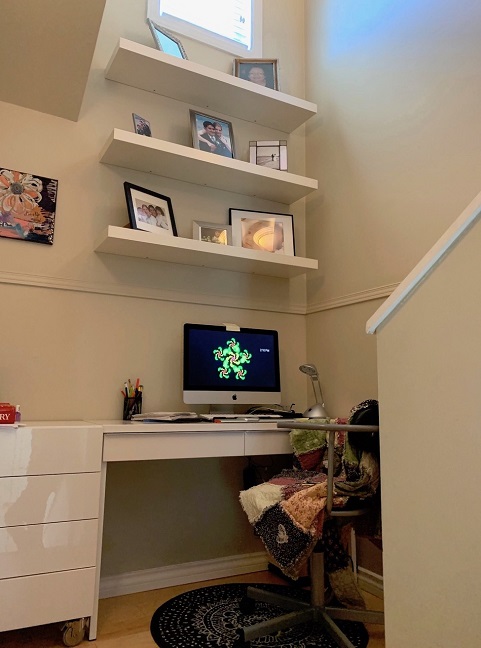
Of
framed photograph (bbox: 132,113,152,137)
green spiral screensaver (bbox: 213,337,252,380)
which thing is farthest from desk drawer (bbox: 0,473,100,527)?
framed photograph (bbox: 132,113,152,137)

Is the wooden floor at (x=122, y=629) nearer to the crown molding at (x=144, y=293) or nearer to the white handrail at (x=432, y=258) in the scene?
the white handrail at (x=432, y=258)

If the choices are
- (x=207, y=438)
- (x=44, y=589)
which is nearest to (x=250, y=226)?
(x=207, y=438)

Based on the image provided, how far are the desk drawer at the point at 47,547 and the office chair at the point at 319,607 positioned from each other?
610 mm

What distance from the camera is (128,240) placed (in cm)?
Result: 221

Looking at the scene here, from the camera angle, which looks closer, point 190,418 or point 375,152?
point 190,418

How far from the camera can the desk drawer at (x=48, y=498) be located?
63.8 inches

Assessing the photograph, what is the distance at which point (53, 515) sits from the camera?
5.52 feet

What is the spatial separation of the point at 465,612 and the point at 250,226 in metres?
2.13

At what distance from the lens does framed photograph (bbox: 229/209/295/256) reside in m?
2.72

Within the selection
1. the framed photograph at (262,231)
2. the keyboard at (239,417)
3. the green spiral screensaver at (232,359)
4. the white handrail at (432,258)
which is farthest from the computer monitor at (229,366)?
the white handrail at (432,258)

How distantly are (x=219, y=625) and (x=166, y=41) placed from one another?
2756 mm

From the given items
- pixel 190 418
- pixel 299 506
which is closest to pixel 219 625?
pixel 299 506

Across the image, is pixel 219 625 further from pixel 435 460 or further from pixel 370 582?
pixel 435 460

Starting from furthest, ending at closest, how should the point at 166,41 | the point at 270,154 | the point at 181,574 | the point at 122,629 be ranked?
the point at 270,154 → the point at 166,41 → the point at 181,574 → the point at 122,629
